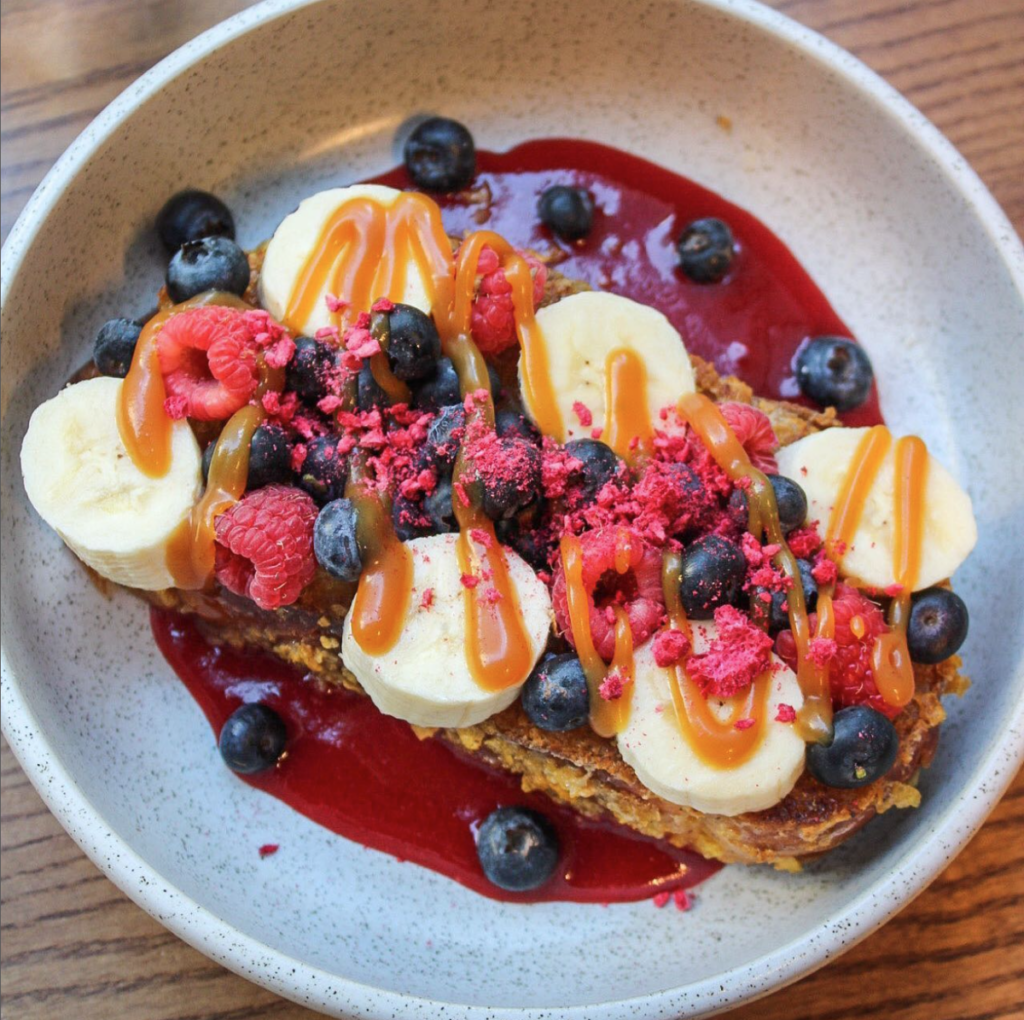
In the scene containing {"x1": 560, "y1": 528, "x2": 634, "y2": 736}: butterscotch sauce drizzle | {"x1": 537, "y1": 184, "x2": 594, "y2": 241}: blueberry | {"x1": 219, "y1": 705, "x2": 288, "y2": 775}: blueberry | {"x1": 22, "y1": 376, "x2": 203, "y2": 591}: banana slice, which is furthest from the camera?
{"x1": 537, "y1": 184, "x2": 594, "y2": 241}: blueberry

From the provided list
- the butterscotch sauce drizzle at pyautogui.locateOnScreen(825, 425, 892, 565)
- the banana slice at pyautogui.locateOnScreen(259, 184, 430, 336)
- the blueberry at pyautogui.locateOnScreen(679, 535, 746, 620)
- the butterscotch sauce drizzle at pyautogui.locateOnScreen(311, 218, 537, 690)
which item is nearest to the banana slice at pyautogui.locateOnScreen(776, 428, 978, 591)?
the butterscotch sauce drizzle at pyautogui.locateOnScreen(825, 425, 892, 565)

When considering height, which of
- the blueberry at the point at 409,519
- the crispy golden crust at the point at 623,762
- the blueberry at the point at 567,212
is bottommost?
the crispy golden crust at the point at 623,762

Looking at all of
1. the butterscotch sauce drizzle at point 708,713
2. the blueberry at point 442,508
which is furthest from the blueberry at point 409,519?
the butterscotch sauce drizzle at point 708,713

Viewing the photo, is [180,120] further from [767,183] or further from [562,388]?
[767,183]

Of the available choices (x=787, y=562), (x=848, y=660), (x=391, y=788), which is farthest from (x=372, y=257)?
(x=848, y=660)

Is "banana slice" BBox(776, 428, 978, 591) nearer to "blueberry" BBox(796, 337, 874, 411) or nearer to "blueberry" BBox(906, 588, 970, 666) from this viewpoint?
"blueberry" BBox(906, 588, 970, 666)

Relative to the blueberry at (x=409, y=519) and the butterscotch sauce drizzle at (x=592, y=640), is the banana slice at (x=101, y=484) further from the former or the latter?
the butterscotch sauce drizzle at (x=592, y=640)
